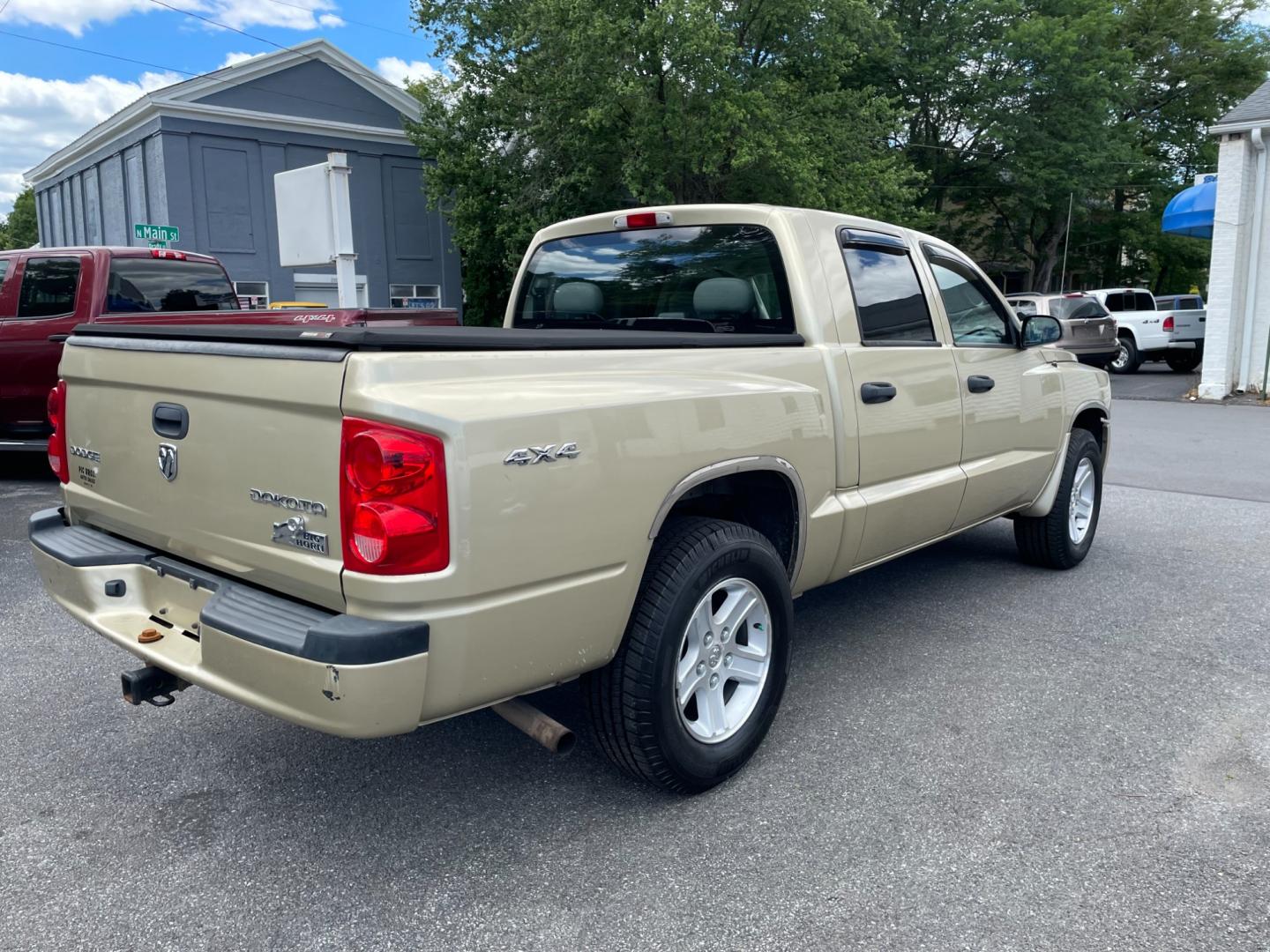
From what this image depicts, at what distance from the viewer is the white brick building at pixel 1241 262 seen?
15141mm

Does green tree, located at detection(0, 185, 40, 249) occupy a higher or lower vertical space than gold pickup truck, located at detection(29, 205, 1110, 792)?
higher

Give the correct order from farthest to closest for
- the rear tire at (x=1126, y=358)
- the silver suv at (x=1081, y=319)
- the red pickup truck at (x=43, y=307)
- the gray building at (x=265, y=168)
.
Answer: the gray building at (x=265, y=168) → the rear tire at (x=1126, y=358) → the silver suv at (x=1081, y=319) → the red pickup truck at (x=43, y=307)

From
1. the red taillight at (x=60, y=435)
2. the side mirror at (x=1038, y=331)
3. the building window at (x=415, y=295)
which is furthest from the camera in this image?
the building window at (x=415, y=295)

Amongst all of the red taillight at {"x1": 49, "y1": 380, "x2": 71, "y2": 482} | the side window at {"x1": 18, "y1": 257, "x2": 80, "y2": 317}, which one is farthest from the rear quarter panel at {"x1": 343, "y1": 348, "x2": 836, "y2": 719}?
the side window at {"x1": 18, "y1": 257, "x2": 80, "y2": 317}

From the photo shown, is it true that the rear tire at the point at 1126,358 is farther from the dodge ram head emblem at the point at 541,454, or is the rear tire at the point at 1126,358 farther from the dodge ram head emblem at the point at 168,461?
the dodge ram head emblem at the point at 168,461

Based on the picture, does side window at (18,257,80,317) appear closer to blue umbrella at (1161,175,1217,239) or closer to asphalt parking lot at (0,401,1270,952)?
asphalt parking lot at (0,401,1270,952)

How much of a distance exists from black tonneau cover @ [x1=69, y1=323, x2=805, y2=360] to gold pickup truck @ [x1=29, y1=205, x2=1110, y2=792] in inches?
0.4

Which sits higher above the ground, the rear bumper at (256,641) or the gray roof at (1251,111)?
the gray roof at (1251,111)

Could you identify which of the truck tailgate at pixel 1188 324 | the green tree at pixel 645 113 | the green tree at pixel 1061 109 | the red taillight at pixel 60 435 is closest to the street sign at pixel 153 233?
the green tree at pixel 645 113

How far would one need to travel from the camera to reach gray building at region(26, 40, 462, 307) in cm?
2469

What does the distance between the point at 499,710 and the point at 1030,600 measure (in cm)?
328

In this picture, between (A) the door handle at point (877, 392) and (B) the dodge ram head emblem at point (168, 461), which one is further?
(A) the door handle at point (877, 392)

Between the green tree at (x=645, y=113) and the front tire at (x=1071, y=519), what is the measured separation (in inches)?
612

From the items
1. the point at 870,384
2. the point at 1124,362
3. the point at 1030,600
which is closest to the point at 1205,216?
the point at 1124,362
